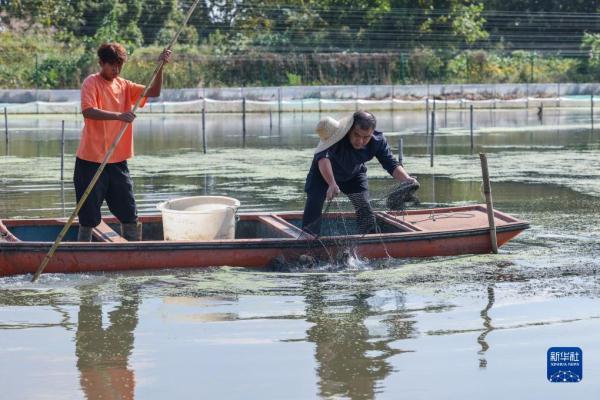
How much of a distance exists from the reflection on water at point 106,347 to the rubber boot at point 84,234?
2.78 feet

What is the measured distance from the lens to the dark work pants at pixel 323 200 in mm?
10062

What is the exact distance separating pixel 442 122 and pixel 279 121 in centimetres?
487

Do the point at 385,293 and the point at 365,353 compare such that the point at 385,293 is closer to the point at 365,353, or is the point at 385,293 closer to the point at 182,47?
the point at 365,353

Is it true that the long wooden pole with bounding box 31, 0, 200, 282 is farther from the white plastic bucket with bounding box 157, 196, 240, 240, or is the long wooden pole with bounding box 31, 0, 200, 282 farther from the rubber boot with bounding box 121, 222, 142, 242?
the white plastic bucket with bounding box 157, 196, 240, 240

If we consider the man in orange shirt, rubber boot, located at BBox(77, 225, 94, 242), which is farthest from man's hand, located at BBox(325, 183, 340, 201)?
rubber boot, located at BBox(77, 225, 94, 242)

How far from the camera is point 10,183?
1767cm

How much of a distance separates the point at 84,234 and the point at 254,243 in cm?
138

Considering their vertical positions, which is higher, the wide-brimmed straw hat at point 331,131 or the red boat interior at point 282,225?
the wide-brimmed straw hat at point 331,131

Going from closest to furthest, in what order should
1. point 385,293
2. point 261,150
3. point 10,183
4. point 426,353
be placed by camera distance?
point 426,353, point 385,293, point 10,183, point 261,150

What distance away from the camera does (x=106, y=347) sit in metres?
7.41

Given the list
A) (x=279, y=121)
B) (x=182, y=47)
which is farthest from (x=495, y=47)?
(x=279, y=121)

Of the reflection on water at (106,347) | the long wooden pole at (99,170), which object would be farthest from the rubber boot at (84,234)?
the reflection on water at (106,347)

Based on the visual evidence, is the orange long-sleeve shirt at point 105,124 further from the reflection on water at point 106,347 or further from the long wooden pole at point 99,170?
the reflection on water at point 106,347

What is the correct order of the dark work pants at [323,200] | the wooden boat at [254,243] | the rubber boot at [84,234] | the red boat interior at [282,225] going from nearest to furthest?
1. the wooden boat at [254,243]
2. the rubber boot at [84,234]
3. the dark work pants at [323,200]
4. the red boat interior at [282,225]
